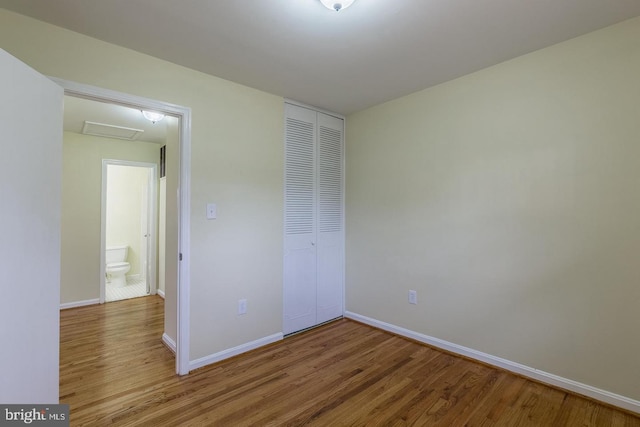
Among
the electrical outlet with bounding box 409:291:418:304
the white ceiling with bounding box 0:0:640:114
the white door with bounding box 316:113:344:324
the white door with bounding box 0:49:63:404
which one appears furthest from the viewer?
the white door with bounding box 316:113:344:324

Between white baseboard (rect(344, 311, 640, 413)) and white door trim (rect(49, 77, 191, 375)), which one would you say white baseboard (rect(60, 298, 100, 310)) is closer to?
white door trim (rect(49, 77, 191, 375))

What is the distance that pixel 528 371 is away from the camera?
2221 mm

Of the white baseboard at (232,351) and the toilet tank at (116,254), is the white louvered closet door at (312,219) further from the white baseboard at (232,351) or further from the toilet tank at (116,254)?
the toilet tank at (116,254)

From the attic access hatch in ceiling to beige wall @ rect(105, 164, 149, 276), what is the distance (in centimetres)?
148

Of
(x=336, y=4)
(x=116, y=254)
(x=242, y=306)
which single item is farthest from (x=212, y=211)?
(x=116, y=254)

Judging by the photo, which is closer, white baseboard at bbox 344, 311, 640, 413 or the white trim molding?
white baseboard at bbox 344, 311, 640, 413

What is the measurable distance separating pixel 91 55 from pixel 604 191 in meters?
3.50

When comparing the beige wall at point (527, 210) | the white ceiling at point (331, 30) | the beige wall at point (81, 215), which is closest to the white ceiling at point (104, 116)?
the beige wall at point (81, 215)

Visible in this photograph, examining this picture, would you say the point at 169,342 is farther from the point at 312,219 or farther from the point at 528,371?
the point at 528,371

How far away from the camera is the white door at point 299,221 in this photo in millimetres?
3086

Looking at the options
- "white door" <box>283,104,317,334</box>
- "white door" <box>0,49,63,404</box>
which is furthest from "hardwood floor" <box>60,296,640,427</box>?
"white door" <box>0,49,63,404</box>

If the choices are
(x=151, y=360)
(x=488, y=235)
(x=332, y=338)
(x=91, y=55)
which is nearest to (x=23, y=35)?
(x=91, y=55)

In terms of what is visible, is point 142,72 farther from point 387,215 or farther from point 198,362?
point 387,215

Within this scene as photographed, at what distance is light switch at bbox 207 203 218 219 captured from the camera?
249cm
